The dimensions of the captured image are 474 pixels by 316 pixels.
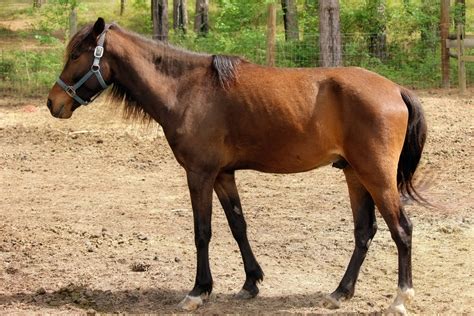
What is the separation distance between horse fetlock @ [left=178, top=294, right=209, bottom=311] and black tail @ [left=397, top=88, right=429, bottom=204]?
1765mm

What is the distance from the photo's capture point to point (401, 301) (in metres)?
5.86

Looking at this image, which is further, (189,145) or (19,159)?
(19,159)

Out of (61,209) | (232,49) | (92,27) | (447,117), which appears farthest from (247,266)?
(232,49)

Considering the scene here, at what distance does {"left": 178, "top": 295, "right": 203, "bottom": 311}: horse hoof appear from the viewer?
20.1ft

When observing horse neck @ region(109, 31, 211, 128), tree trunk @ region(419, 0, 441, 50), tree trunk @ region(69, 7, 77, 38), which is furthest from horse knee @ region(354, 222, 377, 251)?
tree trunk @ region(419, 0, 441, 50)

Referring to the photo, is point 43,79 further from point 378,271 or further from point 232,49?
point 378,271

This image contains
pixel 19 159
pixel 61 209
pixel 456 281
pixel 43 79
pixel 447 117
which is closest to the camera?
pixel 456 281

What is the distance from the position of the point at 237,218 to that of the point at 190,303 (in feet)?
2.50

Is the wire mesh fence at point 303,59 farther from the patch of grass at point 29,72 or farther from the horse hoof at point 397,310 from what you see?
the horse hoof at point 397,310

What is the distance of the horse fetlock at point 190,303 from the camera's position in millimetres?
6117

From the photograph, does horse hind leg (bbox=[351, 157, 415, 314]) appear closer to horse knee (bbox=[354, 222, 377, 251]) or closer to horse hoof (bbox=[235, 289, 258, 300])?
horse knee (bbox=[354, 222, 377, 251])

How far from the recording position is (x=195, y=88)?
6254 mm

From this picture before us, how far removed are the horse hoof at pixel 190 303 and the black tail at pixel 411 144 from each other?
1.77 meters

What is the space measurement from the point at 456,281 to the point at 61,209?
4.57m
